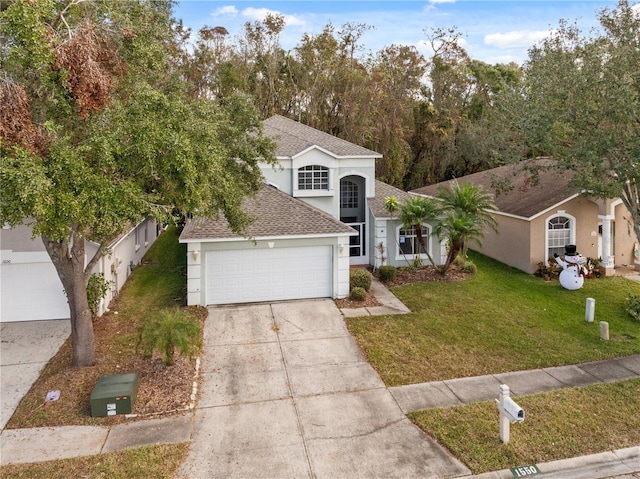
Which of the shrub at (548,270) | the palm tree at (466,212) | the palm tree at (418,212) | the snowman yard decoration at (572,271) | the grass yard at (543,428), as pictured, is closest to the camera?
the grass yard at (543,428)

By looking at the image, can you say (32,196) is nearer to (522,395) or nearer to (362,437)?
(362,437)

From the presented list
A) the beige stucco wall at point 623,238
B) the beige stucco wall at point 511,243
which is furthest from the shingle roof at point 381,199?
the beige stucco wall at point 623,238

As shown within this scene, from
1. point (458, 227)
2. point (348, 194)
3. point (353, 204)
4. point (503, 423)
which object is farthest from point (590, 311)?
point (348, 194)

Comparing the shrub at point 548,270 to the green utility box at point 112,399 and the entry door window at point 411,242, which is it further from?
the green utility box at point 112,399

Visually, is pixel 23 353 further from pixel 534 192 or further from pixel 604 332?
pixel 534 192

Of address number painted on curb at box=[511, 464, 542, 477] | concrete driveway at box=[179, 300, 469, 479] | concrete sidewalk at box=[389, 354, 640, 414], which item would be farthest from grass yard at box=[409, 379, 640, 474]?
concrete driveway at box=[179, 300, 469, 479]

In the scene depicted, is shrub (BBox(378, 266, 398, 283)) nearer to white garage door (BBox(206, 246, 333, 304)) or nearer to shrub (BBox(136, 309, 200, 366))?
white garage door (BBox(206, 246, 333, 304))

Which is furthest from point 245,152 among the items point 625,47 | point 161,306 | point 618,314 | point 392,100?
point 392,100
